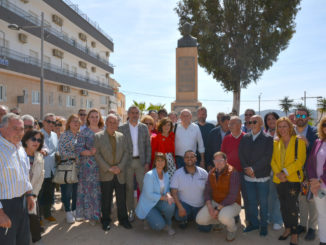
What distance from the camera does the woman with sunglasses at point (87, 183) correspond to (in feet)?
14.8

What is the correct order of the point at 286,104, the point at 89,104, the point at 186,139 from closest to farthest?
1. the point at 186,139
2. the point at 89,104
3. the point at 286,104

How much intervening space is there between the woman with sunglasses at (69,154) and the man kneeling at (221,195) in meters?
2.24

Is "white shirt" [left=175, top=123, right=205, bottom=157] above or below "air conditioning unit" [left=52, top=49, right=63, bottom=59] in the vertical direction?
below

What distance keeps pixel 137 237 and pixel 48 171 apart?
1883 mm

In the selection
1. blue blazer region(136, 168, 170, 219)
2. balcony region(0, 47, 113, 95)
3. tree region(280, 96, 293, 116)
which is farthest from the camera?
tree region(280, 96, 293, 116)

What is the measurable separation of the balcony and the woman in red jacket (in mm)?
14995

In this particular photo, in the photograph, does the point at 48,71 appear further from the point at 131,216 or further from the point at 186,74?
the point at 131,216

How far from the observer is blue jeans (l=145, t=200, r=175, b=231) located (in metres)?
4.11

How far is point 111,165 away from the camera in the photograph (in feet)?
14.5

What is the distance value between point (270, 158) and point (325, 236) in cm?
→ 118

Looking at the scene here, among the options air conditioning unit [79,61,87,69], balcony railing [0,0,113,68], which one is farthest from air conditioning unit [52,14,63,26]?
air conditioning unit [79,61,87,69]

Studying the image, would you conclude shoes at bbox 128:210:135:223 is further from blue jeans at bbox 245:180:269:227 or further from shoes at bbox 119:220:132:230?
blue jeans at bbox 245:180:269:227

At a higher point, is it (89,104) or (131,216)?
(89,104)

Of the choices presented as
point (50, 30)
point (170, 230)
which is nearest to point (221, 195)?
point (170, 230)
